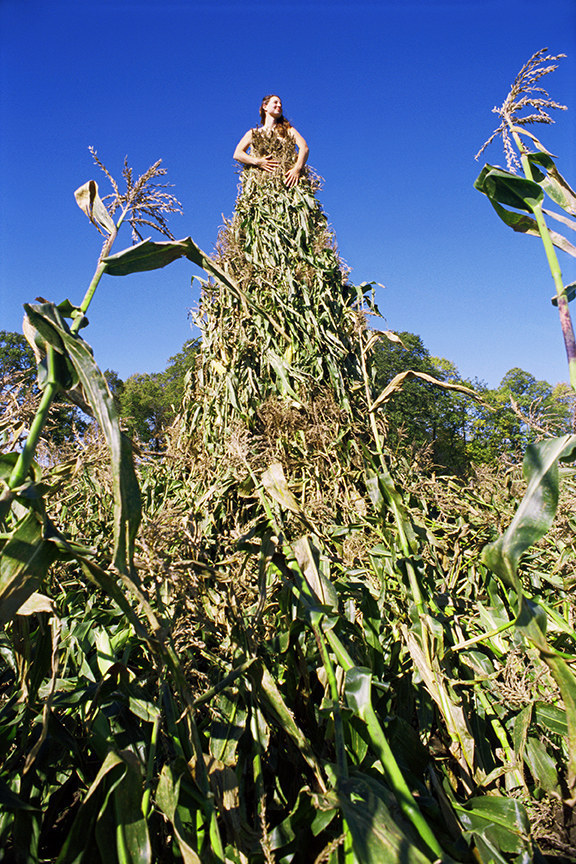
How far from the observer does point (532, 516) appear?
32.2 inches

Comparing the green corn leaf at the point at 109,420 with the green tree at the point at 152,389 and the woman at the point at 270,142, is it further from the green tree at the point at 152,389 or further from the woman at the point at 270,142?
the green tree at the point at 152,389

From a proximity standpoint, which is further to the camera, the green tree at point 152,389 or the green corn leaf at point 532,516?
the green tree at point 152,389

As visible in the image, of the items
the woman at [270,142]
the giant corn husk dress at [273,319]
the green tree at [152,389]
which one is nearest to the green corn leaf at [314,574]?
the giant corn husk dress at [273,319]

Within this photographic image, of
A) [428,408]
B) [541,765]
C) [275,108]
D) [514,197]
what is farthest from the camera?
[428,408]

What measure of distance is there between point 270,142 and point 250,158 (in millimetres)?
170

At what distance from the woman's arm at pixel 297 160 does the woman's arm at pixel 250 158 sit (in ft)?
0.35

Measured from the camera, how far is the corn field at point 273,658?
0.80 m

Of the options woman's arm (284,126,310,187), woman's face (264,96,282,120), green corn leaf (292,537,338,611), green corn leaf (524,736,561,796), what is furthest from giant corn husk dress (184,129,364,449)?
green corn leaf (524,736,561,796)

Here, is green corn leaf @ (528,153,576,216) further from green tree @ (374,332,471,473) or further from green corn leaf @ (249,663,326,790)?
green tree @ (374,332,471,473)

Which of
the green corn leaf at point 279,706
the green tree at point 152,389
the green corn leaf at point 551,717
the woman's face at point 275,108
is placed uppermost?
the green tree at point 152,389

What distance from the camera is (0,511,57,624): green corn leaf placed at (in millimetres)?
745

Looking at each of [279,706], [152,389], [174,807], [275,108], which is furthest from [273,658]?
[152,389]

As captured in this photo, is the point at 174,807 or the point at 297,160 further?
the point at 297,160

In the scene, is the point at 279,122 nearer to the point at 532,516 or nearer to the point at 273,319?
the point at 273,319
